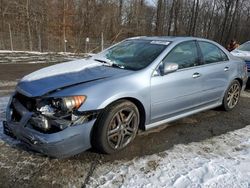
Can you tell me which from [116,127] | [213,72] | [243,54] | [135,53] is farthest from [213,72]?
[243,54]

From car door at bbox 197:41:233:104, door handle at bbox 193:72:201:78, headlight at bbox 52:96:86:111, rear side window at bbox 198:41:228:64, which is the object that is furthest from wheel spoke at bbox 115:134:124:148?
rear side window at bbox 198:41:228:64

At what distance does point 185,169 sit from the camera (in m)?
3.27

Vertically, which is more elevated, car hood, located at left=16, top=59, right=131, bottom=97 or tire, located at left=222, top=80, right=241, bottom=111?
car hood, located at left=16, top=59, right=131, bottom=97

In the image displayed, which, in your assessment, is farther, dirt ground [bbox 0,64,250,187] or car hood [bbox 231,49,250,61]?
car hood [bbox 231,49,250,61]

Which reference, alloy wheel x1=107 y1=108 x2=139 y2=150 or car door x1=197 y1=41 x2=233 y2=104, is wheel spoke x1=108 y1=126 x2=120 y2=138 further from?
car door x1=197 y1=41 x2=233 y2=104

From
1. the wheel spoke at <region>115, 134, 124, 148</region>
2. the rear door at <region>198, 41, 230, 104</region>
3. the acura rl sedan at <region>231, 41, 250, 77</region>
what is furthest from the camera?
the acura rl sedan at <region>231, 41, 250, 77</region>

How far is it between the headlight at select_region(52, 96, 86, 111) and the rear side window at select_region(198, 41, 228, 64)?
2.60 m

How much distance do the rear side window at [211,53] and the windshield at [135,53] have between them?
0.86m

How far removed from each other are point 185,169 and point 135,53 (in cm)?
196

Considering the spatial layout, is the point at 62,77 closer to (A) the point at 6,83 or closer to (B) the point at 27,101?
(B) the point at 27,101

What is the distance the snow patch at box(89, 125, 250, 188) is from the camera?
2.98 m

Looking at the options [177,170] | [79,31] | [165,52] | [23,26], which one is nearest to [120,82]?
[165,52]

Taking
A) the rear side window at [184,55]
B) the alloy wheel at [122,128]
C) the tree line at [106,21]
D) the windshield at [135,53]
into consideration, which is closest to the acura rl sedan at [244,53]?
the rear side window at [184,55]

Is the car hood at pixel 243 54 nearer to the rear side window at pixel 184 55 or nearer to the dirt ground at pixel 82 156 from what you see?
the dirt ground at pixel 82 156
